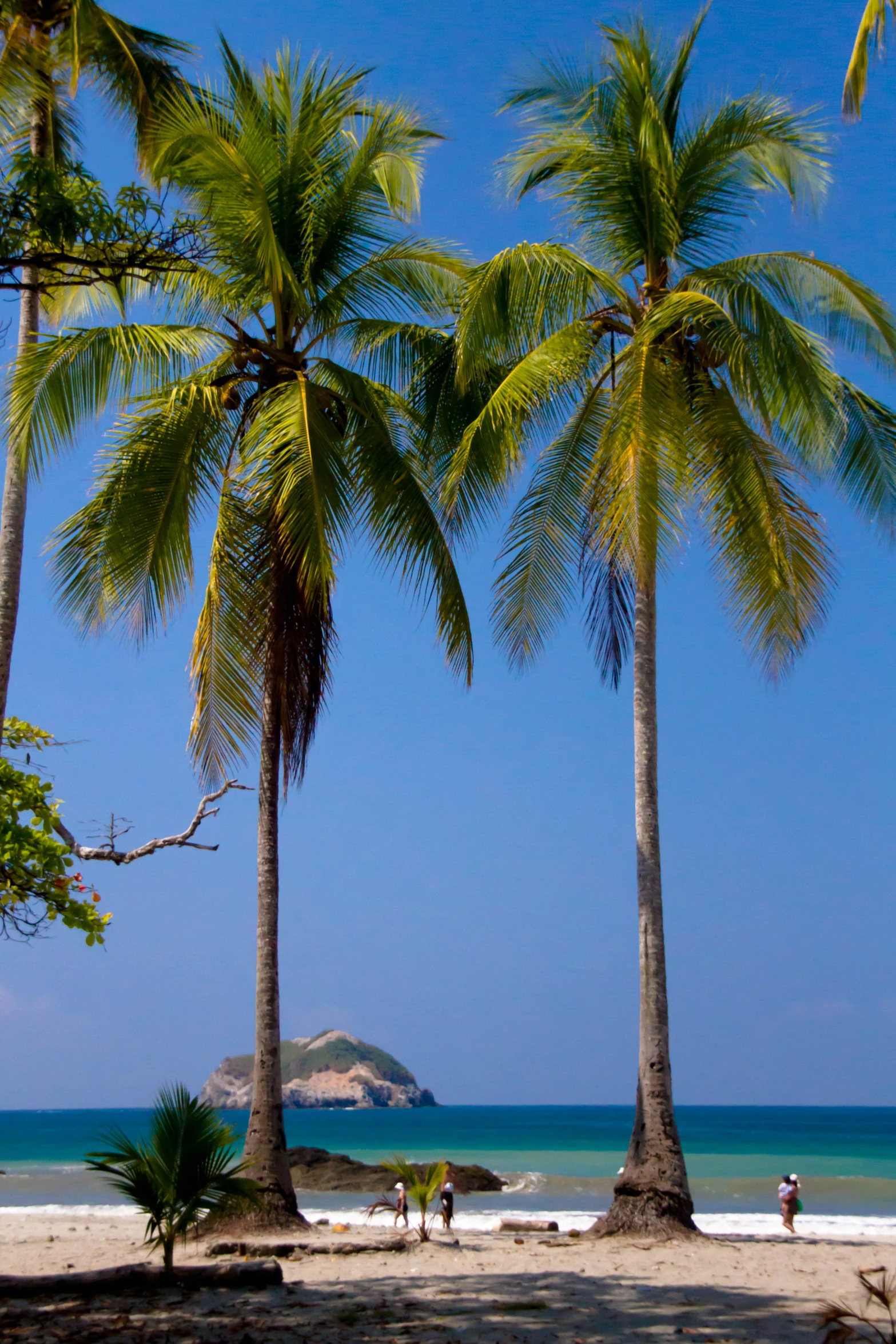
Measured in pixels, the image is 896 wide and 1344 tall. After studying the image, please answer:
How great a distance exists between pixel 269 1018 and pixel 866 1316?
7.17 metres

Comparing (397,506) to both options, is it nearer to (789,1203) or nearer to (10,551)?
(10,551)

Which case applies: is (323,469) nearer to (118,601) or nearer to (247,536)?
(247,536)

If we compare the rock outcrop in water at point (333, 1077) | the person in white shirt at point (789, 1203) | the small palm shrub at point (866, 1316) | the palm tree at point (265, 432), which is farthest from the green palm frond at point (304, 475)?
the rock outcrop in water at point (333, 1077)

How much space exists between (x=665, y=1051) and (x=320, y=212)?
10.4 metres

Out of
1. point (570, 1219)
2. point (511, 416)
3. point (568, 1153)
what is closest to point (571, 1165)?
point (568, 1153)

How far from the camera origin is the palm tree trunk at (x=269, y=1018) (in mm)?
12469

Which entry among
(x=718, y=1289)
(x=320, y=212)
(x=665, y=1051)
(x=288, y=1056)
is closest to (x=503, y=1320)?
(x=718, y=1289)

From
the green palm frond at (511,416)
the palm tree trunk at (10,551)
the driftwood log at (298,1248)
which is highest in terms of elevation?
the green palm frond at (511,416)

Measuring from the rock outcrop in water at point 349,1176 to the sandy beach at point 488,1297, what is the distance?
11.6 m

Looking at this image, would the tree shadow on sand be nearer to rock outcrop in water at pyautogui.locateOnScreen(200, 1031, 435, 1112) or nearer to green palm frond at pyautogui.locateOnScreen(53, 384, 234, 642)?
green palm frond at pyautogui.locateOnScreen(53, 384, 234, 642)

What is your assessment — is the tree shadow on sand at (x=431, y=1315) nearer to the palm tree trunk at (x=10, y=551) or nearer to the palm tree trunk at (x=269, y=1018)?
the palm tree trunk at (x=269, y=1018)

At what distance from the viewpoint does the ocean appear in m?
21.9

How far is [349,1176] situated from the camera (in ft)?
77.8

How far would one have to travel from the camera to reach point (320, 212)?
44.7 ft
